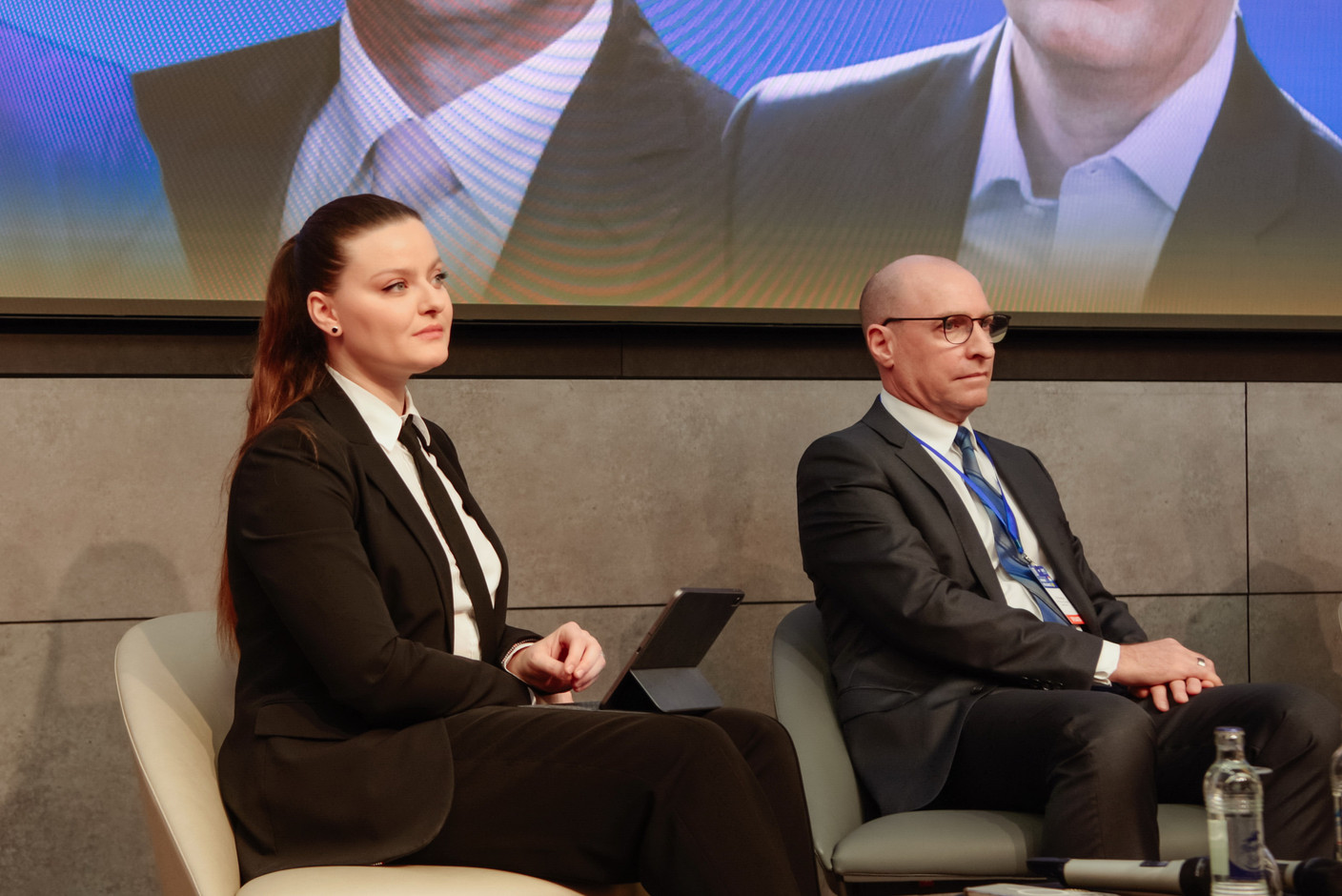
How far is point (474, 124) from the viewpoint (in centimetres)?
321

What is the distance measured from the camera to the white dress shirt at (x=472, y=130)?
3125mm

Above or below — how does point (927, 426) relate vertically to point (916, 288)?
below

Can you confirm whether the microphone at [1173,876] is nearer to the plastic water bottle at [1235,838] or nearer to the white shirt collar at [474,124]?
the plastic water bottle at [1235,838]

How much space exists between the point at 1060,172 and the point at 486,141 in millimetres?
1515

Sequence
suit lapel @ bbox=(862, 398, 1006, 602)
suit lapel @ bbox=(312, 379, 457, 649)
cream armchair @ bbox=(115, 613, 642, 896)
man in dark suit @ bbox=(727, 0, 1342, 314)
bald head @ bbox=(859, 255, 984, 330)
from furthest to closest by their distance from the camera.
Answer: man in dark suit @ bbox=(727, 0, 1342, 314) → bald head @ bbox=(859, 255, 984, 330) → suit lapel @ bbox=(862, 398, 1006, 602) → suit lapel @ bbox=(312, 379, 457, 649) → cream armchair @ bbox=(115, 613, 642, 896)

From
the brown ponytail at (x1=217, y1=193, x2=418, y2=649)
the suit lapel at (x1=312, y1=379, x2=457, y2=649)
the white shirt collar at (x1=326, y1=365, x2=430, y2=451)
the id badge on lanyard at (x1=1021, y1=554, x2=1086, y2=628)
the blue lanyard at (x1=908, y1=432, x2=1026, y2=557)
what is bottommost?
the id badge on lanyard at (x1=1021, y1=554, x2=1086, y2=628)

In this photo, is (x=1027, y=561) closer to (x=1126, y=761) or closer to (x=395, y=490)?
(x=1126, y=761)

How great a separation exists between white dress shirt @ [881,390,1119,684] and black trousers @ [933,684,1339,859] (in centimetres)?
30

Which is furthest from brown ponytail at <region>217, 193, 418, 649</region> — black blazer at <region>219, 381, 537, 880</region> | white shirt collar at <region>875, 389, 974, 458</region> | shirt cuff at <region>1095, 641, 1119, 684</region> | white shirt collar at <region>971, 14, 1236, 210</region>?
white shirt collar at <region>971, 14, 1236, 210</region>

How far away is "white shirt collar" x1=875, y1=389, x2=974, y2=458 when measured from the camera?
2758 mm

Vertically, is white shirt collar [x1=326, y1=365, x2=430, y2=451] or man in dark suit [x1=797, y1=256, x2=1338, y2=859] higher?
white shirt collar [x1=326, y1=365, x2=430, y2=451]

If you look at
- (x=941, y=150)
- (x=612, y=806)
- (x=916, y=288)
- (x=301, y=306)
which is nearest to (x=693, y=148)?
(x=941, y=150)

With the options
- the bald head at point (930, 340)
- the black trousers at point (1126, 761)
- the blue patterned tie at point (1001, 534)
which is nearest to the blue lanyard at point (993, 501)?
the blue patterned tie at point (1001, 534)

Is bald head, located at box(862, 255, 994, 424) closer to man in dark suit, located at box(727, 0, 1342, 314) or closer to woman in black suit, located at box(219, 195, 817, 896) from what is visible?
man in dark suit, located at box(727, 0, 1342, 314)
